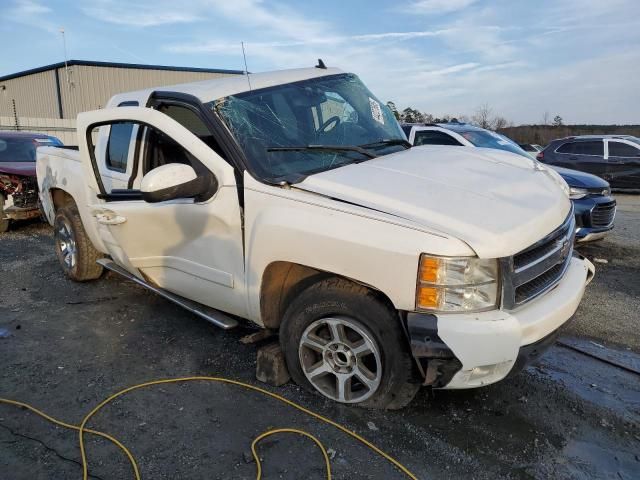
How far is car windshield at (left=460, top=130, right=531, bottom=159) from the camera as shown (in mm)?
7723

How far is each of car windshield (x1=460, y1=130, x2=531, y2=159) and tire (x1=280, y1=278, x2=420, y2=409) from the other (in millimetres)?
5545

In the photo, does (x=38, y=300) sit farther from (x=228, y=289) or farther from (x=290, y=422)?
(x=290, y=422)

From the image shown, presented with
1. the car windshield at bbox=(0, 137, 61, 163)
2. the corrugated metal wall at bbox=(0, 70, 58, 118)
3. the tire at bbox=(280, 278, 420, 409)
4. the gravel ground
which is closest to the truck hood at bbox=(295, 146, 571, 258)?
the tire at bbox=(280, 278, 420, 409)

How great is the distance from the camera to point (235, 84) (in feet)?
12.1

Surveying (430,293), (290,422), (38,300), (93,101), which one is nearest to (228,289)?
(290,422)

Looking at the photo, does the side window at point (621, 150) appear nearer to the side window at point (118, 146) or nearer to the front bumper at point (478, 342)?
the front bumper at point (478, 342)

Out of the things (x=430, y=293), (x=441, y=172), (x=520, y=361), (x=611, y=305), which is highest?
(x=441, y=172)

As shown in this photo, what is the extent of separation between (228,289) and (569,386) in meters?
2.41

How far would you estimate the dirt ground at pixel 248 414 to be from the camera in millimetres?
2598

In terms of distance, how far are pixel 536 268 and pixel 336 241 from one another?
1097 millimetres

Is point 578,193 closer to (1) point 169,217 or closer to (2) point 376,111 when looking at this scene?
(2) point 376,111

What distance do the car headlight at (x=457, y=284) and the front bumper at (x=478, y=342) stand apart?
50 millimetres

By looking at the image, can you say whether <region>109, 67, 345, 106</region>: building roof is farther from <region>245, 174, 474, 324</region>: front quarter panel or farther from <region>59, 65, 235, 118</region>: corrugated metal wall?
<region>59, 65, 235, 118</region>: corrugated metal wall

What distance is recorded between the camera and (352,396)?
302 centimetres
